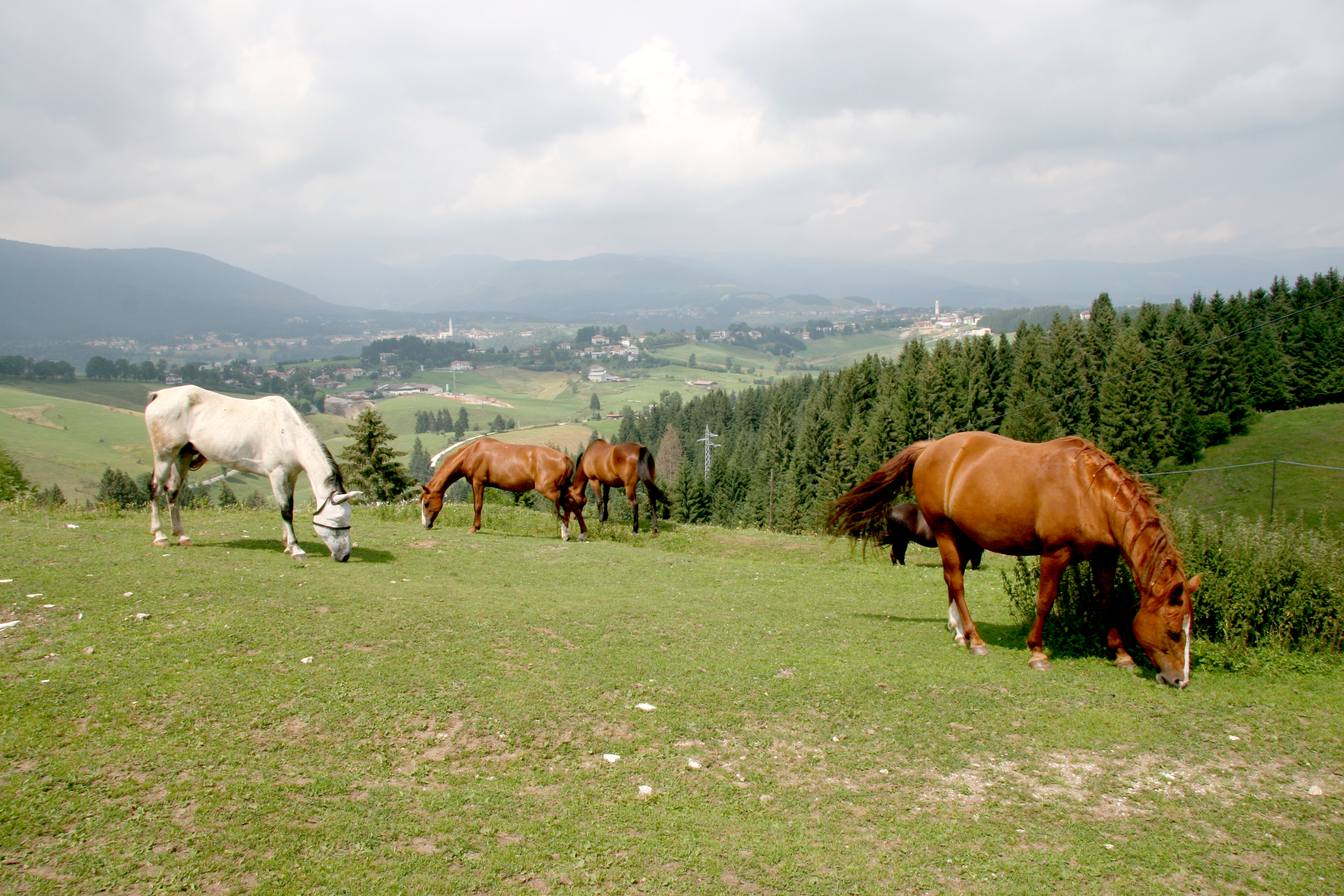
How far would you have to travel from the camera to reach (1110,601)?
821 cm

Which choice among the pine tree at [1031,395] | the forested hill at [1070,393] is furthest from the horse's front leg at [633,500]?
the pine tree at [1031,395]

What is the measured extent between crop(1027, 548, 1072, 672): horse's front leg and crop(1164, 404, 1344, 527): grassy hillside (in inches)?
2111

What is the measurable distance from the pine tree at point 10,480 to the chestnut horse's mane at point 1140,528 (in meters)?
39.6

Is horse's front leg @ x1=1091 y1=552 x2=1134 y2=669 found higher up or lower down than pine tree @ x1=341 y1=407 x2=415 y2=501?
higher up

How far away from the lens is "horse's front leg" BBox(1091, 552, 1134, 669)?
8112mm

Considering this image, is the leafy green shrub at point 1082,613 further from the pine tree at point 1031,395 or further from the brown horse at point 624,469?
the pine tree at point 1031,395

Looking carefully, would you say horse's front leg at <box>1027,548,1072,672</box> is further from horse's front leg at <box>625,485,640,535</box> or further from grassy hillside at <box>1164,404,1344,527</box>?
grassy hillside at <box>1164,404,1344,527</box>

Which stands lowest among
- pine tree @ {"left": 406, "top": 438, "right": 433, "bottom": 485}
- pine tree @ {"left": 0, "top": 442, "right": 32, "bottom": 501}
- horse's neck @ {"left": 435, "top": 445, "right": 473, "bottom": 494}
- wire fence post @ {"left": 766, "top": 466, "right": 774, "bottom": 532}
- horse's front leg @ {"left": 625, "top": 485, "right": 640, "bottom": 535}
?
pine tree @ {"left": 406, "top": 438, "right": 433, "bottom": 485}

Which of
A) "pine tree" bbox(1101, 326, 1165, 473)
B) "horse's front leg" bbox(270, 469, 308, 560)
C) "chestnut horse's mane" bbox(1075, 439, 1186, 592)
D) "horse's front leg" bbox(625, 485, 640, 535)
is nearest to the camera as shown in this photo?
"chestnut horse's mane" bbox(1075, 439, 1186, 592)

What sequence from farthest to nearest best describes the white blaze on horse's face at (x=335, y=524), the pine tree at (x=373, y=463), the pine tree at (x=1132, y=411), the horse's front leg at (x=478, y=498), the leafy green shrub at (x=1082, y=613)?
1. the pine tree at (x=1132, y=411)
2. the pine tree at (x=373, y=463)
3. the horse's front leg at (x=478, y=498)
4. the white blaze on horse's face at (x=335, y=524)
5. the leafy green shrub at (x=1082, y=613)

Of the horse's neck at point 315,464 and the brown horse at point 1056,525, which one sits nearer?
the brown horse at point 1056,525

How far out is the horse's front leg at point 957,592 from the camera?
8.90m

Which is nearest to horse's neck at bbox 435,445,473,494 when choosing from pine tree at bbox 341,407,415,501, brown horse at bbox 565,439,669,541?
brown horse at bbox 565,439,669,541

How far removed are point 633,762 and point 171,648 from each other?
463 centimetres
